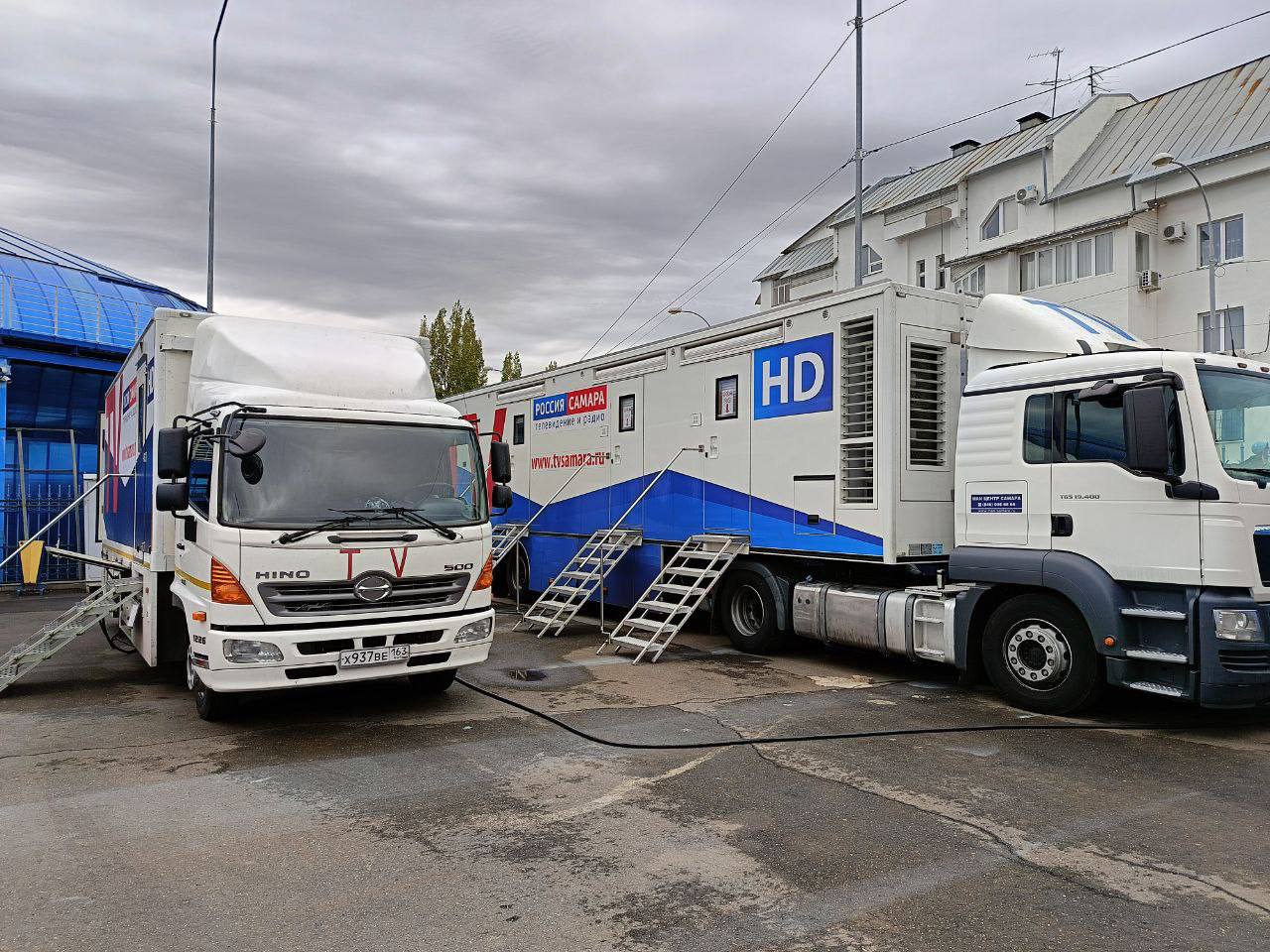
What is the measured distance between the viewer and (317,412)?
23.1ft

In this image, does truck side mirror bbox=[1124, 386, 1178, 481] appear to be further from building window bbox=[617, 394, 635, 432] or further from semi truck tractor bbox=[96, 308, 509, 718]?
building window bbox=[617, 394, 635, 432]

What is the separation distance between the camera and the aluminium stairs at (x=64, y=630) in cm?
817

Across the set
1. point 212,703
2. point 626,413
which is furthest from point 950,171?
point 212,703

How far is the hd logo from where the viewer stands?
369 inches

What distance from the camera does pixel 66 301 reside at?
71.1 ft

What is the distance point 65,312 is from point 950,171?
30.7 m

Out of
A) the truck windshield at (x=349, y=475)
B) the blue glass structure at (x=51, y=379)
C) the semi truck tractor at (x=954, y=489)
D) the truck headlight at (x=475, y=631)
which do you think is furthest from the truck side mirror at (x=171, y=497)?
the blue glass structure at (x=51, y=379)

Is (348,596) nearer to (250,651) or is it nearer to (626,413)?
(250,651)

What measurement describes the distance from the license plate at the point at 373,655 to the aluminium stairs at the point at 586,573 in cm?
451

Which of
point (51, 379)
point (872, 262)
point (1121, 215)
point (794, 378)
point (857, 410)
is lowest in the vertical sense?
point (857, 410)

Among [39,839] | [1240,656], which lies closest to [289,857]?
[39,839]

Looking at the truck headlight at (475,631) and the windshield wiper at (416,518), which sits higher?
the windshield wiper at (416,518)

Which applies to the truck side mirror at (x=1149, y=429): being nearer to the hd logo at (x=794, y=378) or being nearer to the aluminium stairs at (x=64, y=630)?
the hd logo at (x=794, y=378)

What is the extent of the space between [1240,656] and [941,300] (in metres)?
4.21
